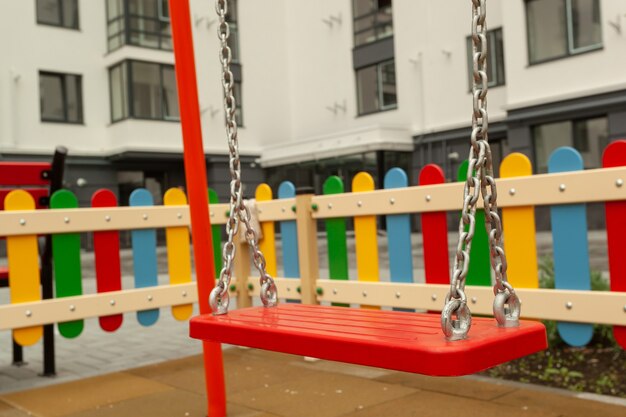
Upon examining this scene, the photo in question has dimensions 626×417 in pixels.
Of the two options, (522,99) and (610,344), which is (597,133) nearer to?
(522,99)

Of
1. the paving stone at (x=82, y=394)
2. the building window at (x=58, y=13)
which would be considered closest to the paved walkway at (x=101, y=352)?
the paving stone at (x=82, y=394)

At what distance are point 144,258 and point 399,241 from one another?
1780 mm

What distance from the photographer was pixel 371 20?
2412 cm

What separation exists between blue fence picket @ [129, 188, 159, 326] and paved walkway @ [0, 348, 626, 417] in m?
0.43

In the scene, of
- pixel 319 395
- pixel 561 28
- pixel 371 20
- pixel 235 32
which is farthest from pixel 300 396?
pixel 235 32

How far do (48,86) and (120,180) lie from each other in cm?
427

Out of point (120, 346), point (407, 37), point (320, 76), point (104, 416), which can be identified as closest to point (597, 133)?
point (407, 37)

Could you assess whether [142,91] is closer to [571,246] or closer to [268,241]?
[268,241]

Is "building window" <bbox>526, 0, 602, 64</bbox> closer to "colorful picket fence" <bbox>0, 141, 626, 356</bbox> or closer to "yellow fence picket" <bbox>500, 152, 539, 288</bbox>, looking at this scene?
"colorful picket fence" <bbox>0, 141, 626, 356</bbox>

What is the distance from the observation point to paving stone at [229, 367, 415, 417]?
10.4 ft

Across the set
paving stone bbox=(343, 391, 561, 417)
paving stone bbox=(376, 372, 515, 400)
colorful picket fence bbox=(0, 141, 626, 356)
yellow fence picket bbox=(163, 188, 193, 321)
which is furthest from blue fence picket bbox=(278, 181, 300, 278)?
paving stone bbox=(343, 391, 561, 417)

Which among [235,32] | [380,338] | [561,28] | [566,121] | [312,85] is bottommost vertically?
[380,338]

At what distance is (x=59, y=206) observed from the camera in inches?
162

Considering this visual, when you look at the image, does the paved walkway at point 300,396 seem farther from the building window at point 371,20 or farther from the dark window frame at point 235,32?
the dark window frame at point 235,32
